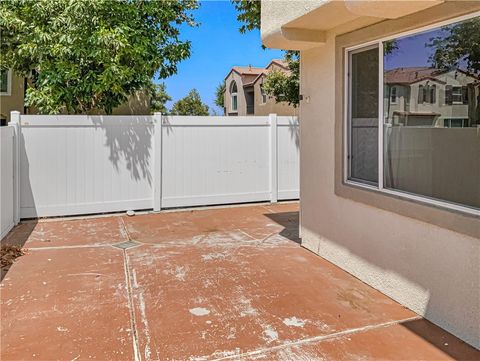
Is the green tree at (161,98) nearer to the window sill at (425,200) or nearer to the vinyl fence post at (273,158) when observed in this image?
the vinyl fence post at (273,158)

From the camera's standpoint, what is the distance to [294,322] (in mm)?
3955

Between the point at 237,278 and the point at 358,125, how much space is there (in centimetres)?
255

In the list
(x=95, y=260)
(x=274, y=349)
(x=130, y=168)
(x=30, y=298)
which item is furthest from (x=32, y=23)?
(x=274, y=349)

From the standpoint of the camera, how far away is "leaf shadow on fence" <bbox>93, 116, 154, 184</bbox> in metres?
9.02

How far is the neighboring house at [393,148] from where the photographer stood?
12.1 ft

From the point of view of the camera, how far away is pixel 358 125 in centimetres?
518

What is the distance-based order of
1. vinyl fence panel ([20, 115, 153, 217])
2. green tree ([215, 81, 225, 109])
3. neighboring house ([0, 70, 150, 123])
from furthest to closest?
1. green tree ([215, 81, 225, 109])
2. neighboring house ([0, 70, 150, 123])
3. vinyl fence panel ([20, 115, 153, 217])

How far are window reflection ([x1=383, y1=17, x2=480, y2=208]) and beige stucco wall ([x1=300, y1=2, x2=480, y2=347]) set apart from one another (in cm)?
23

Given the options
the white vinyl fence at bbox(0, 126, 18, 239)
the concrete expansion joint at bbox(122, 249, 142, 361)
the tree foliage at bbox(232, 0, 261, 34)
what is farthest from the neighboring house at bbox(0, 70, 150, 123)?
the concrete expansion joint at bbox(122, 249, 142, 361)

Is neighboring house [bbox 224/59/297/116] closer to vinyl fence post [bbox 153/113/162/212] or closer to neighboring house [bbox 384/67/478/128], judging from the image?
vinyl fence post [bbox 153/113/162/212]

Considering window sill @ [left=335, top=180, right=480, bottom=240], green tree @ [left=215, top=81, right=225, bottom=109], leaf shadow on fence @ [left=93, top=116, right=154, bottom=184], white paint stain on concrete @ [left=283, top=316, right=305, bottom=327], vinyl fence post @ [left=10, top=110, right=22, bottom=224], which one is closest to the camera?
window sill @ [left=335, top=180, right=480, bottom=240]

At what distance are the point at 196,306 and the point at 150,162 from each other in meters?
5.60

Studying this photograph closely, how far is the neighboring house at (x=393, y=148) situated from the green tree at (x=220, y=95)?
34.2 m

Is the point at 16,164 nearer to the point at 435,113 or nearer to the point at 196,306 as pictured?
the point at 196,306
